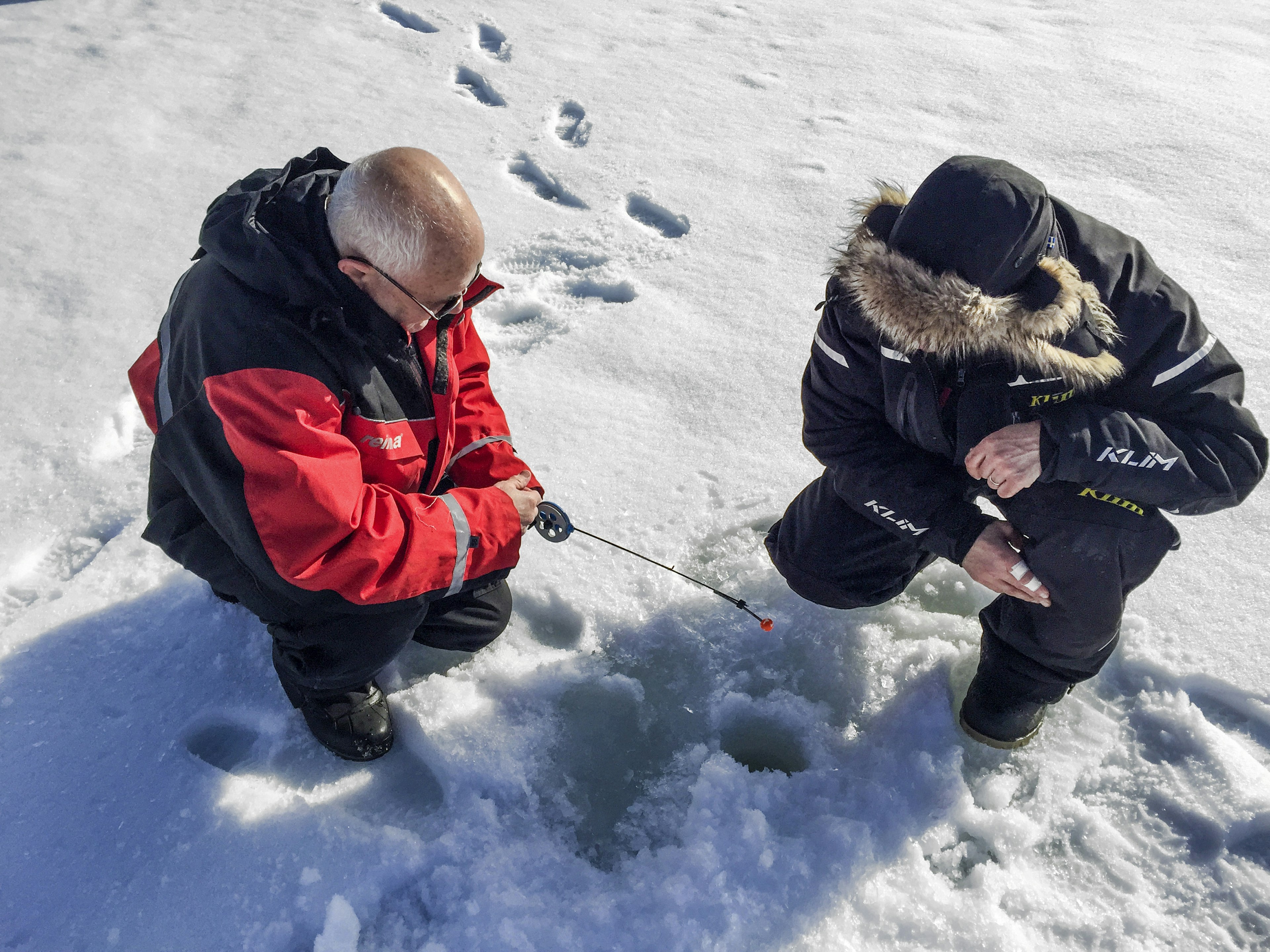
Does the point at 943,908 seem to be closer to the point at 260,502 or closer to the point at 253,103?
the point at 260,502

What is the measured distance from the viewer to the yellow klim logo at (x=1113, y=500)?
1.56m

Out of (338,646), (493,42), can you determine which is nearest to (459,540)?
(338,646)

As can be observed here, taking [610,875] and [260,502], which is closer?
[260,502]

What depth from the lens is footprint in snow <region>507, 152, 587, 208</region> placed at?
3426 millimetres

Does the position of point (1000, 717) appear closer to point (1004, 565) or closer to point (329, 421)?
point (1004, 565)

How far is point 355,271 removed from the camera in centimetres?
152

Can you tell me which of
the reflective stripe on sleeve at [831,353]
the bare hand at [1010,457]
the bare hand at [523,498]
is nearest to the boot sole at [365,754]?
the bare hand at [523,498]

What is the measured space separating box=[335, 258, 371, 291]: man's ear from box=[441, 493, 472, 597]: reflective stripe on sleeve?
1.52 ft

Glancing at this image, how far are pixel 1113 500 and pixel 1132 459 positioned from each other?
158 mm

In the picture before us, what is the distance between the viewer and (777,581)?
2.13m

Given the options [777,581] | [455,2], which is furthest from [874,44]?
[777,581]

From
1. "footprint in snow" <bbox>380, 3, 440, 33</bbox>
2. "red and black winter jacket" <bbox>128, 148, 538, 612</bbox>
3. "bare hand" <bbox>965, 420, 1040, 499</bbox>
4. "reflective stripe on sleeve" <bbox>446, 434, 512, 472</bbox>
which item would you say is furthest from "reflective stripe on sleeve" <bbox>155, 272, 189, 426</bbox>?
"footprint in snow" <bbox>380, 3, 440, 33</bbox>

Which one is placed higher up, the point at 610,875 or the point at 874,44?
the point at 874,44

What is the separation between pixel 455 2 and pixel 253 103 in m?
1.58
